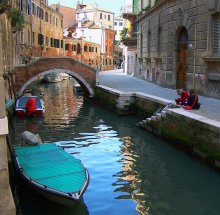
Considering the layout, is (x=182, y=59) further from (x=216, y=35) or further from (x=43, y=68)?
(x=43, y=68)

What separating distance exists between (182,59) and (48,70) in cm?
776

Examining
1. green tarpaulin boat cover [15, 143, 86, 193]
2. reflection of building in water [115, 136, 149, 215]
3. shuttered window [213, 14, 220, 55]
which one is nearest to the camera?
green tarpaulin boat cover [15, 143, 86, 193]

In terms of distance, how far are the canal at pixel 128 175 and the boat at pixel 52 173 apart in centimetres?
44

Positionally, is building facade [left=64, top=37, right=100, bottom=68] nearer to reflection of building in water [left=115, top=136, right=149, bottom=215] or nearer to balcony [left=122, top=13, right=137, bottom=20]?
balcony [left=122, top=13, right=137, bottom=20]

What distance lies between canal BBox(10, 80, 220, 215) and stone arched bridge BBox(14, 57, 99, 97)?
649 centimetres

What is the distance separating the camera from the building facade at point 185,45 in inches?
654

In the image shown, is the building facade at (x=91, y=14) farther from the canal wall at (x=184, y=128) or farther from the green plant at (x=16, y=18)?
the canal wall at (x=184, y=128)

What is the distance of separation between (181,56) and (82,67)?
20.7 feet

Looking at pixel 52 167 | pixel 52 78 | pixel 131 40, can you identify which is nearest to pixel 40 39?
pixel 52 78

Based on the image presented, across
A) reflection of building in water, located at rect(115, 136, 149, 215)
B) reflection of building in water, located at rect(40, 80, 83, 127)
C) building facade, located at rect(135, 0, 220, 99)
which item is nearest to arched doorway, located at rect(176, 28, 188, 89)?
building facade, located at rect(135, 0, 220, 99)

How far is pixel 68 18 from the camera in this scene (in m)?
65.6

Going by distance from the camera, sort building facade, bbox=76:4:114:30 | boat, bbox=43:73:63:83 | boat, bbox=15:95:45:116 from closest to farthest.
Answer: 1. boat, bbox=15:95:45:116
2. boat, bbox=43:73:63:83
3. building facade, bbox=76:4:114:30

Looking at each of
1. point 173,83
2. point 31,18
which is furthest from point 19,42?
point 173,83

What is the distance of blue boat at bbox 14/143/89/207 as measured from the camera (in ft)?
24.3
